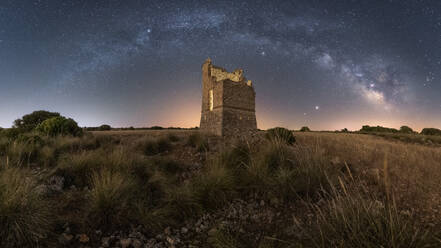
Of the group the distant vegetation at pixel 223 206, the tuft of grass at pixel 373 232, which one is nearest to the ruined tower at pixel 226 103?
the distant vegetation at pixel 223 206

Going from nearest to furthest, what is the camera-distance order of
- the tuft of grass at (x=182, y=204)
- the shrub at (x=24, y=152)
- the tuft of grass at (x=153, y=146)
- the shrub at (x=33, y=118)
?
the tuft of grass at (x=182, y=204), the shrub at (x=24, y=152), the tuft of grass at (x=153, y=146), the shrub at (x=33, y=118)

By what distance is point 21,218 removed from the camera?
248 centimetres

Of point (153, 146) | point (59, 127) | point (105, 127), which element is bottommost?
point (153, 146)

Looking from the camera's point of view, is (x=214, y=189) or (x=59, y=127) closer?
(x=214, y=189)

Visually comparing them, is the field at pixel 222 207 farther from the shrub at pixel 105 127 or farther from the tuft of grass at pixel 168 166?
the shrub at pixel 105 127

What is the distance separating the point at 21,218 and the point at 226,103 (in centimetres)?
1068

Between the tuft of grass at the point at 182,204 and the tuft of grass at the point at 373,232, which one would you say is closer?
the tuft of grass at the point at 373,232

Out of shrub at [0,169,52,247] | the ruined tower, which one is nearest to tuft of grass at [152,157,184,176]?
shrub at [0,169,52,247]

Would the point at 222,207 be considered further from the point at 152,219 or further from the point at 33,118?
the point at 33,118

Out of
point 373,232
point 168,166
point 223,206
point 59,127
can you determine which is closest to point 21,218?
point 223,206

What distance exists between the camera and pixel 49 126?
10.9 m

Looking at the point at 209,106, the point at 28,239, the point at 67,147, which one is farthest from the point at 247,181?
the point at 209,106

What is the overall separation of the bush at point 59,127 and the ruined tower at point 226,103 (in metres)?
7.96

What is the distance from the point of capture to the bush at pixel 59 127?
10734mm
